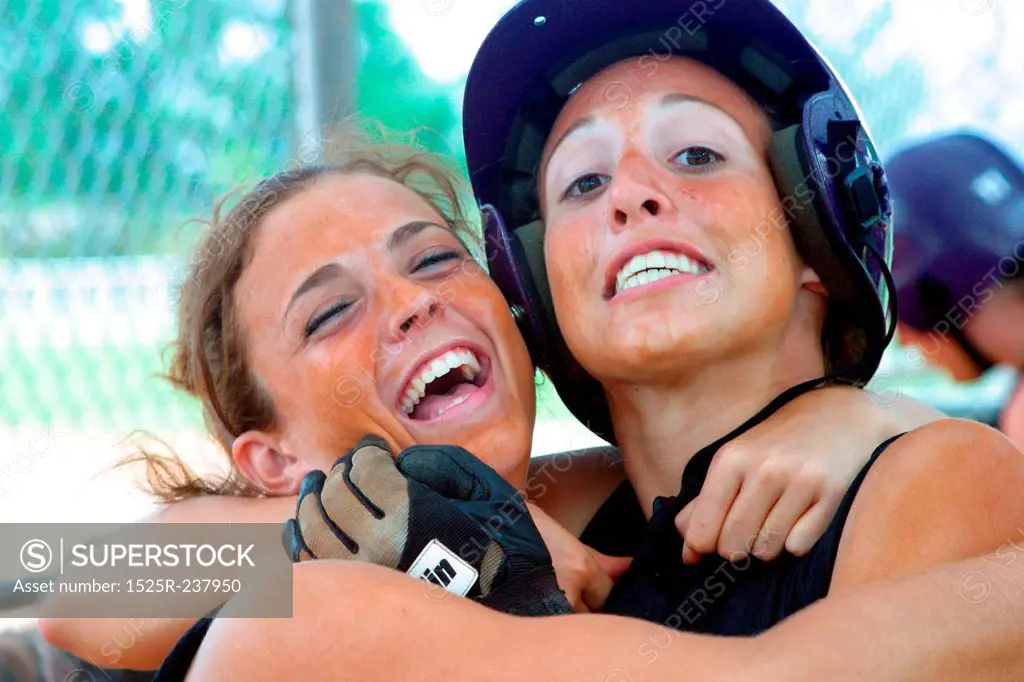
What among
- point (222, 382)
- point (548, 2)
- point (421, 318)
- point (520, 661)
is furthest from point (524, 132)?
point (520, 661)

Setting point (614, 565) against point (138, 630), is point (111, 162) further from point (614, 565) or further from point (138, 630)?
point (614, 565)

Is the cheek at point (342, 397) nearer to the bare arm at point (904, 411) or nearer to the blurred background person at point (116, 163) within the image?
the bare arm at point (904, 411)

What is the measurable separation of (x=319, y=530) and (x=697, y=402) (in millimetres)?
559

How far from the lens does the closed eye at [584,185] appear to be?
1.46m

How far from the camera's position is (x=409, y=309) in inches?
57.5

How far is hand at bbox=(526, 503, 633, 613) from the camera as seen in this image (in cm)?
130

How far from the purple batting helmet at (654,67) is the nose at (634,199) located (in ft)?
0.56

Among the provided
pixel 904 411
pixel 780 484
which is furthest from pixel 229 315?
pixel 904 411

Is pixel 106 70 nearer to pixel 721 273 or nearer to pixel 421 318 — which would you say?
pixel 421 318

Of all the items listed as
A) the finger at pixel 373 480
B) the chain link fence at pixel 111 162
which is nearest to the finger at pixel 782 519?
the finger at pixel 373 480

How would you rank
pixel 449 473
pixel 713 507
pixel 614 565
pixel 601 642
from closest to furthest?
pixel 601 642, pixel 449 473, pixel 713 507, pixel 614 565

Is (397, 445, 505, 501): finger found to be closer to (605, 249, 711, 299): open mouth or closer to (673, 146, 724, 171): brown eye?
(605, 249, 711, 299): open mouth

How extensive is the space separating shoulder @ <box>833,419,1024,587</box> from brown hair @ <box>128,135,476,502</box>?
0.92m

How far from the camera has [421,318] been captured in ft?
4.83
